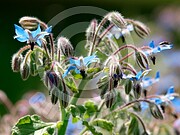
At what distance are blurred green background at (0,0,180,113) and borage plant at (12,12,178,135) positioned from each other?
2.01 meters

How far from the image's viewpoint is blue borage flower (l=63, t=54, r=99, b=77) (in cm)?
126

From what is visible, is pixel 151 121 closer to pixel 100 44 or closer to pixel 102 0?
pixel 100 44

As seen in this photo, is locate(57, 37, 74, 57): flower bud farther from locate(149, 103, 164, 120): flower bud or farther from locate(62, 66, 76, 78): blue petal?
locate(149, 103, 164, 120): flower bud

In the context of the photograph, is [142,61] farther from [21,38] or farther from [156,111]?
[21,38]

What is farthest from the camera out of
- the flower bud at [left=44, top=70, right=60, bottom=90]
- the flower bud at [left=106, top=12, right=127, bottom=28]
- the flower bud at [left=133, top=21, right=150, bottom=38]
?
the flower bud at [left=133, top=21, right=150, bottom=38]

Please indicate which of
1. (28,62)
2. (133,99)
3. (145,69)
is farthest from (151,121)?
(28,62)

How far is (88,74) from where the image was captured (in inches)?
51.4

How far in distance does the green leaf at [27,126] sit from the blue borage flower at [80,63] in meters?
0.14

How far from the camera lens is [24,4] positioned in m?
7.52

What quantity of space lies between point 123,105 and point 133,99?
45mm

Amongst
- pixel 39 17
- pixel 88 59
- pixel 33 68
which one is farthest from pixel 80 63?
pixel 39 17

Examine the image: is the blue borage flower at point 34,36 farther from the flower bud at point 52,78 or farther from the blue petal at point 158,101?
the blue petal at point 158,101

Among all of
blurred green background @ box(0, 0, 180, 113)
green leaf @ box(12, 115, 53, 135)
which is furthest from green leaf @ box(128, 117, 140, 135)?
blurred green background @ box(0, 0, 180, 113)

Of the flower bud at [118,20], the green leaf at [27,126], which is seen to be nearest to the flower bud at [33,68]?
the green leaf at [27,126]
